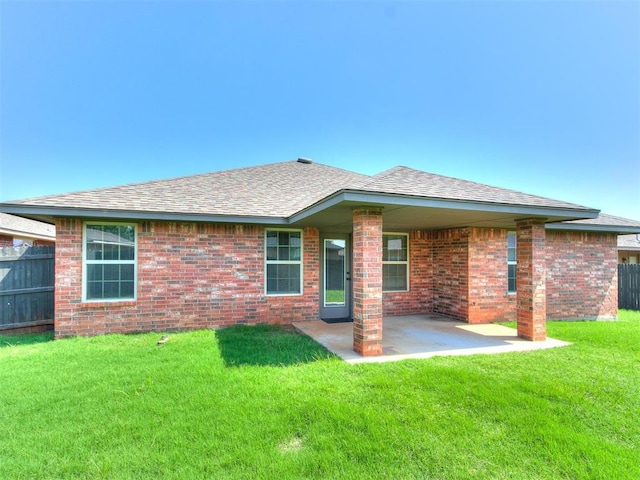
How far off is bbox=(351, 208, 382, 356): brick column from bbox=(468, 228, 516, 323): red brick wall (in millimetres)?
4188

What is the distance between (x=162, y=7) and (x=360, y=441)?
9756mm

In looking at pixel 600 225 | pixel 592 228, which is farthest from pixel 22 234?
pixel 600 225

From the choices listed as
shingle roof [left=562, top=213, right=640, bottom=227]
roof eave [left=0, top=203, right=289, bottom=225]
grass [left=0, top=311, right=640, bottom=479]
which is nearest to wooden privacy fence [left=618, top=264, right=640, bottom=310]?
shingle roof [left=562, top=213, right=640, bottom=227]

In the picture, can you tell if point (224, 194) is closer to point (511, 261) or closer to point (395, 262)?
point (395, 262)

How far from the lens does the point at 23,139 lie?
13.8m

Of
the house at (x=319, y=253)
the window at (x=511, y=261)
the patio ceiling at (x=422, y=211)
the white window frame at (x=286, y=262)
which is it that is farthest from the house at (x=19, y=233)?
the window at (x=511, y=261)

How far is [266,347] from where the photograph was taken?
5699 mm

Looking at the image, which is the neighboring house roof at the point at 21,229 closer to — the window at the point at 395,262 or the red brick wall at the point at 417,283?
the window at the point at 395,262

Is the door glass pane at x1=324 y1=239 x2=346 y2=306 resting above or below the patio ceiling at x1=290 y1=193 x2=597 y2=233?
below

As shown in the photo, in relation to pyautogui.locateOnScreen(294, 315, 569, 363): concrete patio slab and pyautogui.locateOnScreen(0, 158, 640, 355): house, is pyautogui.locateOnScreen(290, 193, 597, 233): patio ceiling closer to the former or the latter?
pyautogui.locateOnScreen(0, 158, 640, 355): house

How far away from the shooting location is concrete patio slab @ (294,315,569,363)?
5.50 meters

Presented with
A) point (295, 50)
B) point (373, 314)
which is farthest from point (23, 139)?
point (373, 314)

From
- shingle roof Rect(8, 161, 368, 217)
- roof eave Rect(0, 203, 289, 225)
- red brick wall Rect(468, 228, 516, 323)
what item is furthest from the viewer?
red brick wall Rect(468, 228, 516, 323)

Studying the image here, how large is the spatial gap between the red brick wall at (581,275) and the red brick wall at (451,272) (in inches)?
116
